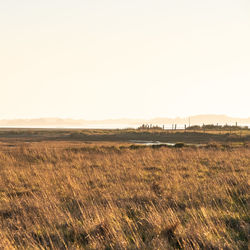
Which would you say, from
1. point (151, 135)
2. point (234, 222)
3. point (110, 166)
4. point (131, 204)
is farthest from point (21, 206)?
point (151, 135)

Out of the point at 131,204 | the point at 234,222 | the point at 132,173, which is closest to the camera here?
the point at 234,222

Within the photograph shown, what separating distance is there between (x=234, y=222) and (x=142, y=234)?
213cm

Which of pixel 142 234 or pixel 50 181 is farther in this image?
pixel 50 181

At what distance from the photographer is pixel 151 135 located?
59.9 metres

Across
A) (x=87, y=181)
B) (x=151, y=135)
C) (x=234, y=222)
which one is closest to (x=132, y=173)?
(x=87, y=181)

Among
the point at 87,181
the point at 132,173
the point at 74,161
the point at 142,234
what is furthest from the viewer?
the point at 74,161

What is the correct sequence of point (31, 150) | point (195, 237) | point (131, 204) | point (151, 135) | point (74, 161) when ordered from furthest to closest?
point (151, 135), point (31, 150), point (74, 161), point (131, 204), point (195, 237)

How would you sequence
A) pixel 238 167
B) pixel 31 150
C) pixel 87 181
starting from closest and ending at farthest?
pixel 87 181
pixel 238 167
pixel 31 150

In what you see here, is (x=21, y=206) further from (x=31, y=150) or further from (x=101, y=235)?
(x=31, y=150)

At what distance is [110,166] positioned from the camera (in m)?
15.7

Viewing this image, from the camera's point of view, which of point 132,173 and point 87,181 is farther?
point 132,173

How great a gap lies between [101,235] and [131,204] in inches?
92.5

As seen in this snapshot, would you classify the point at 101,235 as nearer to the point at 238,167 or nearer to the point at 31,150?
the point at 238,167

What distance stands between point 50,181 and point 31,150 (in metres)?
10.4
